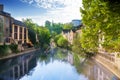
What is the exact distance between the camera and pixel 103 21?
1784 centimetres

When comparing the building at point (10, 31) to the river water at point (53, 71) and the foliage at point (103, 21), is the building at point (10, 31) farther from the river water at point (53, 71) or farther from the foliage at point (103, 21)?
the foliage at point (103, 21)

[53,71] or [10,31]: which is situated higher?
[10,31]

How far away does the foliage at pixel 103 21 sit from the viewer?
14.7 meters

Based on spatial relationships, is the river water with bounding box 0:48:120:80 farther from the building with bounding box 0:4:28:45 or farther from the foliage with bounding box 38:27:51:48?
the foliage with bounding box 38:27:51:48

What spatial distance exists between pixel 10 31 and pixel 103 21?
43.4m

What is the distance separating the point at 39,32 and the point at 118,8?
8323 cm

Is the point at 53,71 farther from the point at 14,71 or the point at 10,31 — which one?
the point at 10,31

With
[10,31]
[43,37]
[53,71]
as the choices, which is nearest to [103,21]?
[53,71]

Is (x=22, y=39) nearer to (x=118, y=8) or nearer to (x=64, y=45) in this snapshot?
(x=64, y=45)

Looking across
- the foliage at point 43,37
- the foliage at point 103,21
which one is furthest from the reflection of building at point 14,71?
the foliage at point 43,37

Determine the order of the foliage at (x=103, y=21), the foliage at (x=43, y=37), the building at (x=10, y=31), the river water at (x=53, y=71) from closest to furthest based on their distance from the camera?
the foliage at (x=103, y=21) → the river water at (x=53, y=71) → the building at (x=10, y=31) → the foliage at (x=43, y=37)

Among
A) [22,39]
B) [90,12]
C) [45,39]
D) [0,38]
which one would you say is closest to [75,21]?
[45,39]

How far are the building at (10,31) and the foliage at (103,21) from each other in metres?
32.4

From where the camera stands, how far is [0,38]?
49281mm
